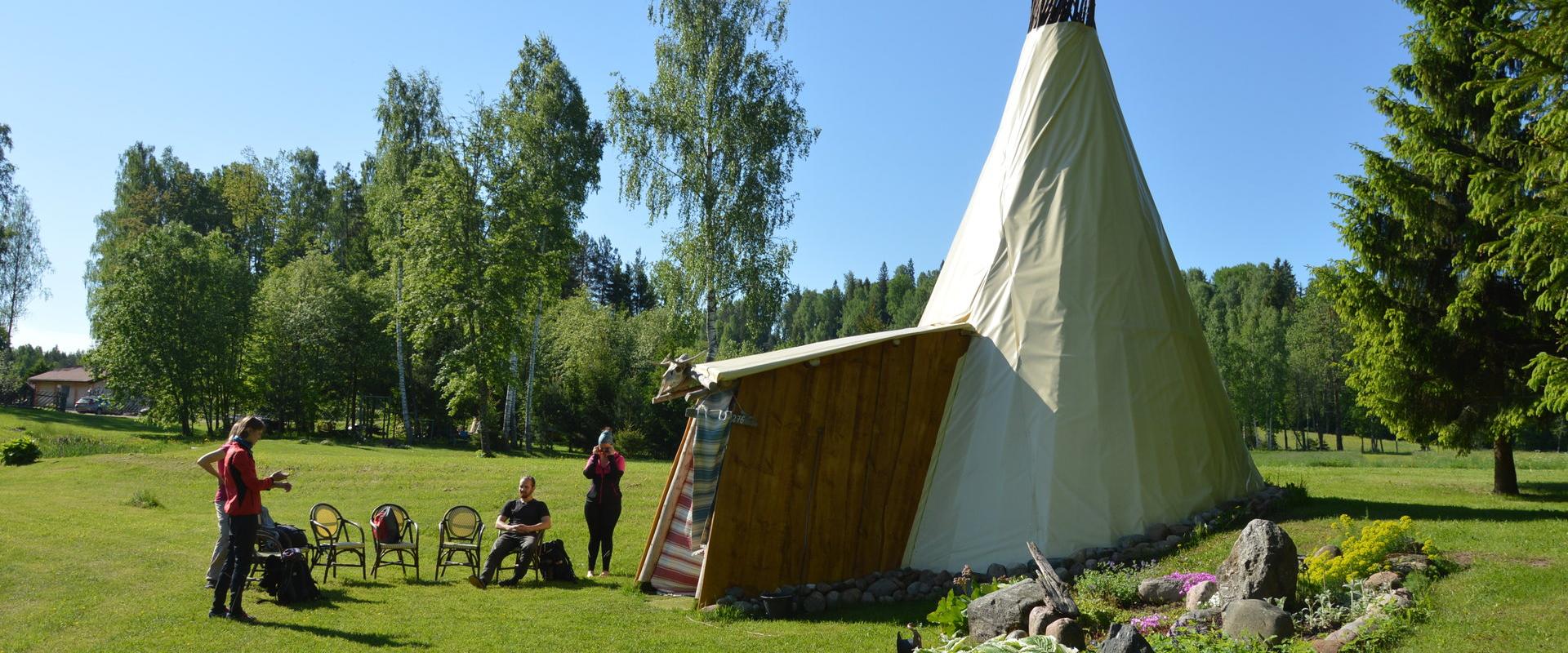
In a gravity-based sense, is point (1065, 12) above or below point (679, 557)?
above

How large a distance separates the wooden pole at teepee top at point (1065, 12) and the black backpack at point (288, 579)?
10.6 m

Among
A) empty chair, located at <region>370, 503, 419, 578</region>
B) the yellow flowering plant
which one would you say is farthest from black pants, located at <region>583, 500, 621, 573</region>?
the yellow flowering plant

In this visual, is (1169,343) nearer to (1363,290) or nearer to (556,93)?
(1363,290)

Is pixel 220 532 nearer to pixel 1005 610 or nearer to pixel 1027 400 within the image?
pixel 1005 610

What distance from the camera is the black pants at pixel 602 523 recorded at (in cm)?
1110

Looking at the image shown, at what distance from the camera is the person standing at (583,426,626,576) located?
1103 cm

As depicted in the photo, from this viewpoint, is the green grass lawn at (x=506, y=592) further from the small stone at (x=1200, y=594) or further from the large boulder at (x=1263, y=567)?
the small stone at (x=1200, y=594)

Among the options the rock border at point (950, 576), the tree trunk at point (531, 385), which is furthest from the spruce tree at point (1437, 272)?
the tree trunk at point (531, 385)

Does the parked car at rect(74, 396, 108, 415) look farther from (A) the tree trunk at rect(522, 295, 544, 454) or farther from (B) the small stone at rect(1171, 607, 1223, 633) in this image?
(B) the small stone at rect(1171, 607, 1223, 633)

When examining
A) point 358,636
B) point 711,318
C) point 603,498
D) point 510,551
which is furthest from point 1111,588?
point 711,318

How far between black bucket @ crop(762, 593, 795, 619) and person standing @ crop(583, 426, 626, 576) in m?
2.89

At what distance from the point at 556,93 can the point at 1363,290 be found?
2462 cm

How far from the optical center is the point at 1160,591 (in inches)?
311

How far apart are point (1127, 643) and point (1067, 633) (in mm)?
1260
